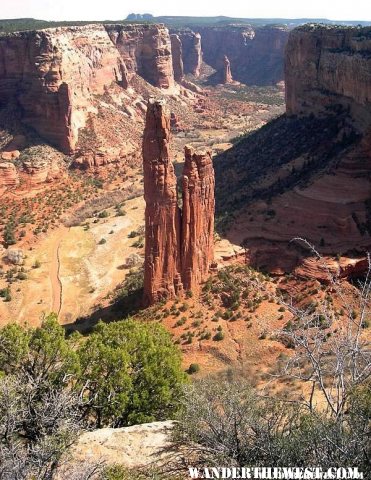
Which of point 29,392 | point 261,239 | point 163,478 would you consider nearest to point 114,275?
point 261,239

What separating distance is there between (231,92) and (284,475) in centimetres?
16571

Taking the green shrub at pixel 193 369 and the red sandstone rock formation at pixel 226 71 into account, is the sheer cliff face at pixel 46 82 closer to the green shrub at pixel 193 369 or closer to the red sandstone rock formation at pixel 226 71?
the green shrub at pixel 193 369

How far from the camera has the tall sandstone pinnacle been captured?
37.9 m

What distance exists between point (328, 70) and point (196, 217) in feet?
136

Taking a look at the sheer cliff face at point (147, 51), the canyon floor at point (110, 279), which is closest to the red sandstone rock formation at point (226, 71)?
the sheer cliff face at point (147, 51)

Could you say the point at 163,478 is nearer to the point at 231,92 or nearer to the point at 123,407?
the point at 123,407

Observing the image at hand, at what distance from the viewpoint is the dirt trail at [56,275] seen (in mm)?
50438

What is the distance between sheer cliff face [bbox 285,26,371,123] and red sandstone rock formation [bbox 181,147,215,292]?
2862 cm

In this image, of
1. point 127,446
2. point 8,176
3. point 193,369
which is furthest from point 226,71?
point 127,446

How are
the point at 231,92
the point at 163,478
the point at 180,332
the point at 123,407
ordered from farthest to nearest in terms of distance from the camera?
the point at 231,92 → the point at 180,332 → the point at 123,407 → the point at 163,478

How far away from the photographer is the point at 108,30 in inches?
4670

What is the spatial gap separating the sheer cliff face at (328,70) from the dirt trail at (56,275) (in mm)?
39175

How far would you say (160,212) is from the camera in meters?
38.8

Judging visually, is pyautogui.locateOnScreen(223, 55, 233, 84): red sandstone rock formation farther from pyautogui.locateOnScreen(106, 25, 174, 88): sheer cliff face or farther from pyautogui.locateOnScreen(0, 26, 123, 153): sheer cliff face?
pyautogui.locateOnScreen(0, 26, 123, 153): sheer cliff face
